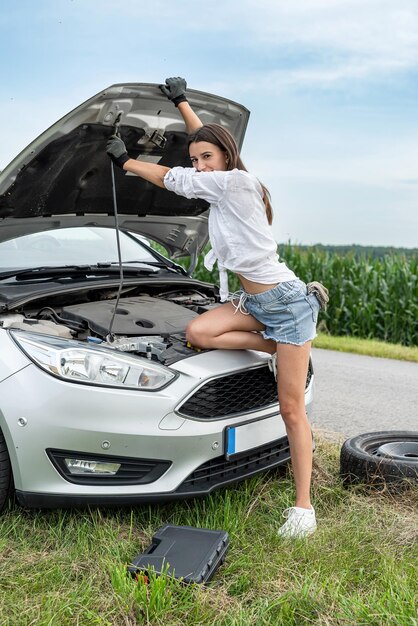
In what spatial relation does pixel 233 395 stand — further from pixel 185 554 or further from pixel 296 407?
pixel 185 554

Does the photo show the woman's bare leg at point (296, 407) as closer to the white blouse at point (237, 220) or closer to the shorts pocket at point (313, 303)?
the shorts pocket at point (313, 303)

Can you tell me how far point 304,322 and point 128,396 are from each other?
936 mm

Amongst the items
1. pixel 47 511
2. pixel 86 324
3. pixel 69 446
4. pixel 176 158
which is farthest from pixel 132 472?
pixel 176 158

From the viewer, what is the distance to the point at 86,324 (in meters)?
3.89

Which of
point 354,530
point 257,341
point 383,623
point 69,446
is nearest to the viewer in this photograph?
point 383,623

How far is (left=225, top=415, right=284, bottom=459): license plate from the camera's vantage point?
3.51 m

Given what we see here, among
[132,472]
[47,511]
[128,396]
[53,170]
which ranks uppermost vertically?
[53,170]

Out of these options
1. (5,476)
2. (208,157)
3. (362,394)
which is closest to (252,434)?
(5,476)

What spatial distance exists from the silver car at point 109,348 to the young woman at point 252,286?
14 centimetres

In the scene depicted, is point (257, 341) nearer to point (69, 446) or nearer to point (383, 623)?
point (69, 446)

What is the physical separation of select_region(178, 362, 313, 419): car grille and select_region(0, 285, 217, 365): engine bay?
0.72ft

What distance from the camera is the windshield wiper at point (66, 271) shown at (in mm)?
4305

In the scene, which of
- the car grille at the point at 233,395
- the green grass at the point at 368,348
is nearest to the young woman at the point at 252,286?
the car grille at the point at 233,395

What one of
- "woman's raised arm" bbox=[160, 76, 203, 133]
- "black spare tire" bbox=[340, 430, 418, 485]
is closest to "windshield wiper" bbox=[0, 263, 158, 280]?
"woman's raised arm" bbox=[160, 76, 203, 133]
